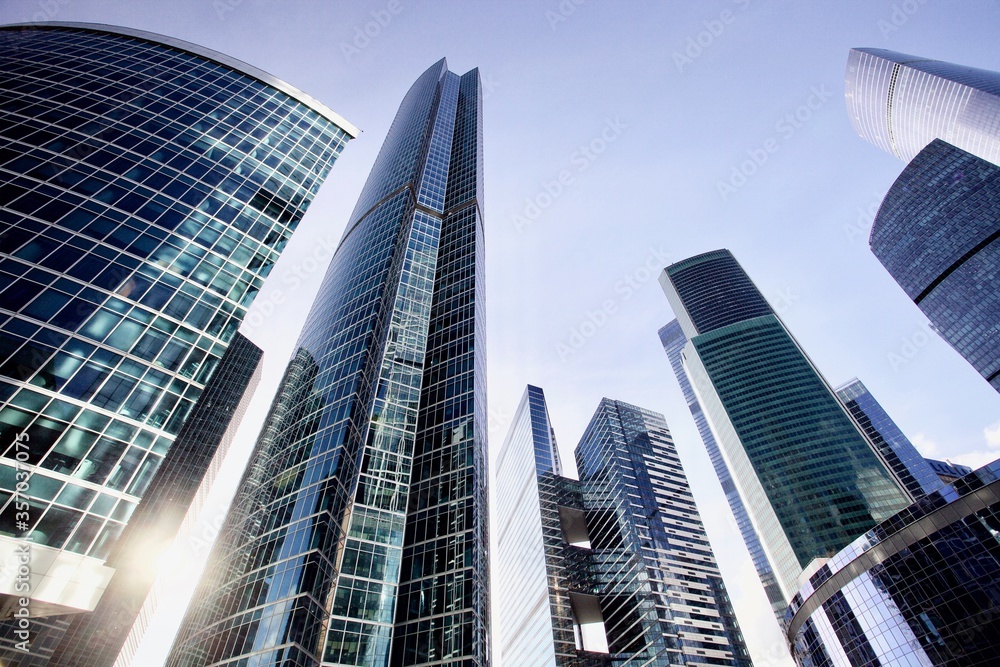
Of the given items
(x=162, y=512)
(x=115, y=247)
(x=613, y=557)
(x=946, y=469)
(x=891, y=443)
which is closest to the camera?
(x=115, y=247)

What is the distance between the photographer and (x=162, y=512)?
110 metres

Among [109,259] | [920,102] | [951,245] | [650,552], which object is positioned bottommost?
[109,259]

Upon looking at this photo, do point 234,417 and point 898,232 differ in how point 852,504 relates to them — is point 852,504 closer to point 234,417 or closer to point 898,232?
A: point 898,232

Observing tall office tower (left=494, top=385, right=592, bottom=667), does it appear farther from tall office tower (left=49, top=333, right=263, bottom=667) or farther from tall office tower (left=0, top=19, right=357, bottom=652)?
tall office tower (left=0, top=19, right=357, bottom=652)

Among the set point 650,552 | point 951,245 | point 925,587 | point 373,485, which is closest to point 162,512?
point 373,485

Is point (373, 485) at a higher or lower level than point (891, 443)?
lower

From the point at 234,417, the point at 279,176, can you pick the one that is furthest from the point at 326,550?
the point at 234,417

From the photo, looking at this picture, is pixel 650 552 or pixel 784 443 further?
pixel 784 443

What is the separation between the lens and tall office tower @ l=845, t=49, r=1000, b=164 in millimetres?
128375

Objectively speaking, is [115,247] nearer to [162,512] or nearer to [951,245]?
[162,512]

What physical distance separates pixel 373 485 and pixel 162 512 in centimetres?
7991

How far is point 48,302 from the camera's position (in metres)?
28.8

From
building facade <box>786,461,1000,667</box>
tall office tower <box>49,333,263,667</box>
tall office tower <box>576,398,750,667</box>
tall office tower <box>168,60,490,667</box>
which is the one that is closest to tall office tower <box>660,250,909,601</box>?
tall office tower <box>576,398,750,667</box>

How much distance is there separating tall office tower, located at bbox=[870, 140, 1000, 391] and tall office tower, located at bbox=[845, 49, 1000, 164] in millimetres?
6661
